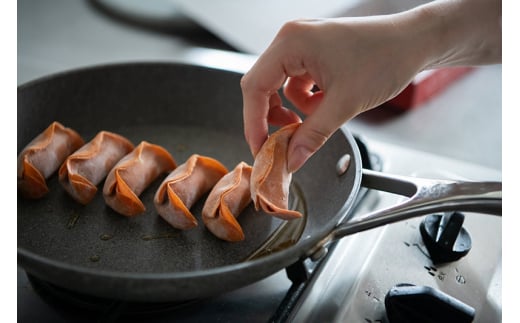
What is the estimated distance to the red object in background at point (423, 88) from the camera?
138 cm

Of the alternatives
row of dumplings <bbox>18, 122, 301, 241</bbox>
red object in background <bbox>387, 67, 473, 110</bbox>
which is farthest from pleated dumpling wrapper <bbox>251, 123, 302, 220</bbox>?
red object in background <bbox>387, 67, 473, 110</bbox>

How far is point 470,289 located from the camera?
31.7 inches

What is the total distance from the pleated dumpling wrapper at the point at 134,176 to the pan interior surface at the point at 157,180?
21mm

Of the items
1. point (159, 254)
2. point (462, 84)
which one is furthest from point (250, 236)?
point (462, 84)

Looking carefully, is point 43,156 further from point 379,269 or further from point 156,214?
point 379,269

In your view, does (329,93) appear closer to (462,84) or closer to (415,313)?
(415,313)

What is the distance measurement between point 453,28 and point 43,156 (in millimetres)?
748

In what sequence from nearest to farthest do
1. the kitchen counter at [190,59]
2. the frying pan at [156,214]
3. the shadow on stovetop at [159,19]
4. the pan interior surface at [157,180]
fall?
the frying pan at [156,214] → the pan interior surface at [157,180] → the kitchen counter at [190,59] → the shadow on stovetop at [159,19]

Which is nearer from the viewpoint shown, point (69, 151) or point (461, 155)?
point (69, 151)

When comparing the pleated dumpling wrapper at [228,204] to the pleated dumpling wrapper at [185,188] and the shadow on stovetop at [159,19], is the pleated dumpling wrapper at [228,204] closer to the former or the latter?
the pleated dumpling wrapper at [185,188]

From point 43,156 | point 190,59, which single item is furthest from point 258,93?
point 190,59

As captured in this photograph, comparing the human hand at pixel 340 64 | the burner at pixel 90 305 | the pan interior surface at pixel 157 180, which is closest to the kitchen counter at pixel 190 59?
the pan interior surface at pixel 157 180

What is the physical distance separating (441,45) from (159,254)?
55 cm

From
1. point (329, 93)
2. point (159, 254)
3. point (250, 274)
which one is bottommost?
point (159, 254)
